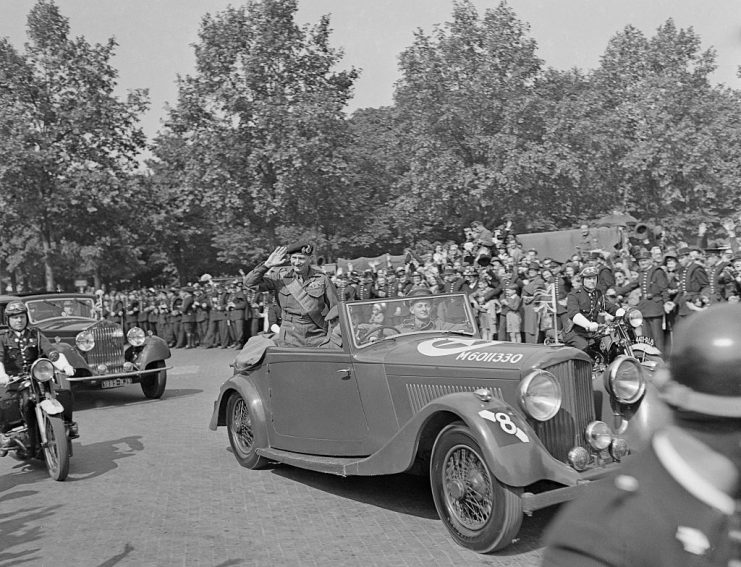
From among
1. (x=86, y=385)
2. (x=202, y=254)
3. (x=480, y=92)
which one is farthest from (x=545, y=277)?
(x=202, y=254)

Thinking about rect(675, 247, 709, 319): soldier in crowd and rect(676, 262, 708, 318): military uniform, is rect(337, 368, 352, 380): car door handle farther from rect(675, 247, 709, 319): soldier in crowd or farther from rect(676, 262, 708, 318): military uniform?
rect(676, 262, 708, 318): military uniform

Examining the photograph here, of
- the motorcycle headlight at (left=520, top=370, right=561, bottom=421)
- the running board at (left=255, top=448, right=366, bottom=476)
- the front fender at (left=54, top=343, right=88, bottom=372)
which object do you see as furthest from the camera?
the front fender at (left=54, top=343, right=88, bottom=372)

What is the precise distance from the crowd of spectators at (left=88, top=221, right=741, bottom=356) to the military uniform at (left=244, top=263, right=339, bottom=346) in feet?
4.48

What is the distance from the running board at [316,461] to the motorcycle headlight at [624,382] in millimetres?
1872

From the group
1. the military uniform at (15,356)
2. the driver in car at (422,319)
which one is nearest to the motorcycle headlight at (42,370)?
the military uniform at (15,356)

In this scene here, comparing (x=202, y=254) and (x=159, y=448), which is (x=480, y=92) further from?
(x=202, y=254)

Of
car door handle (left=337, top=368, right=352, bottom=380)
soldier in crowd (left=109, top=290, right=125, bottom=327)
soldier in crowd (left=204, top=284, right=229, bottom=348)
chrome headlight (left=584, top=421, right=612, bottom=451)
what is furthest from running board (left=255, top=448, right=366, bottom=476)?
soldier in crowd (left=109, top=290, right=125, bottom=327)

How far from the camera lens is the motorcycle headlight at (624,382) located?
18.7 feet

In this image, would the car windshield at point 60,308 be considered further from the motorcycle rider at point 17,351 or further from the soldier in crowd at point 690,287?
the soldier in crowd at point 690,287

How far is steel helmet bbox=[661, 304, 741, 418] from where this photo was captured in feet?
4.88

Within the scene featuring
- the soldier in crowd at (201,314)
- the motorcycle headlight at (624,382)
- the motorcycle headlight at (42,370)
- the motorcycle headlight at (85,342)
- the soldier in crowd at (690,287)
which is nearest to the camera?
the motorcycle headlight at (624,382)

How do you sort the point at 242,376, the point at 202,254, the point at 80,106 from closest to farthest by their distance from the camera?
the point at 242,376 < the point at 80,106 < the point at 202,254

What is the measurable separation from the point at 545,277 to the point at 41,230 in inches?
670

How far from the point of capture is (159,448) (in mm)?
8688
